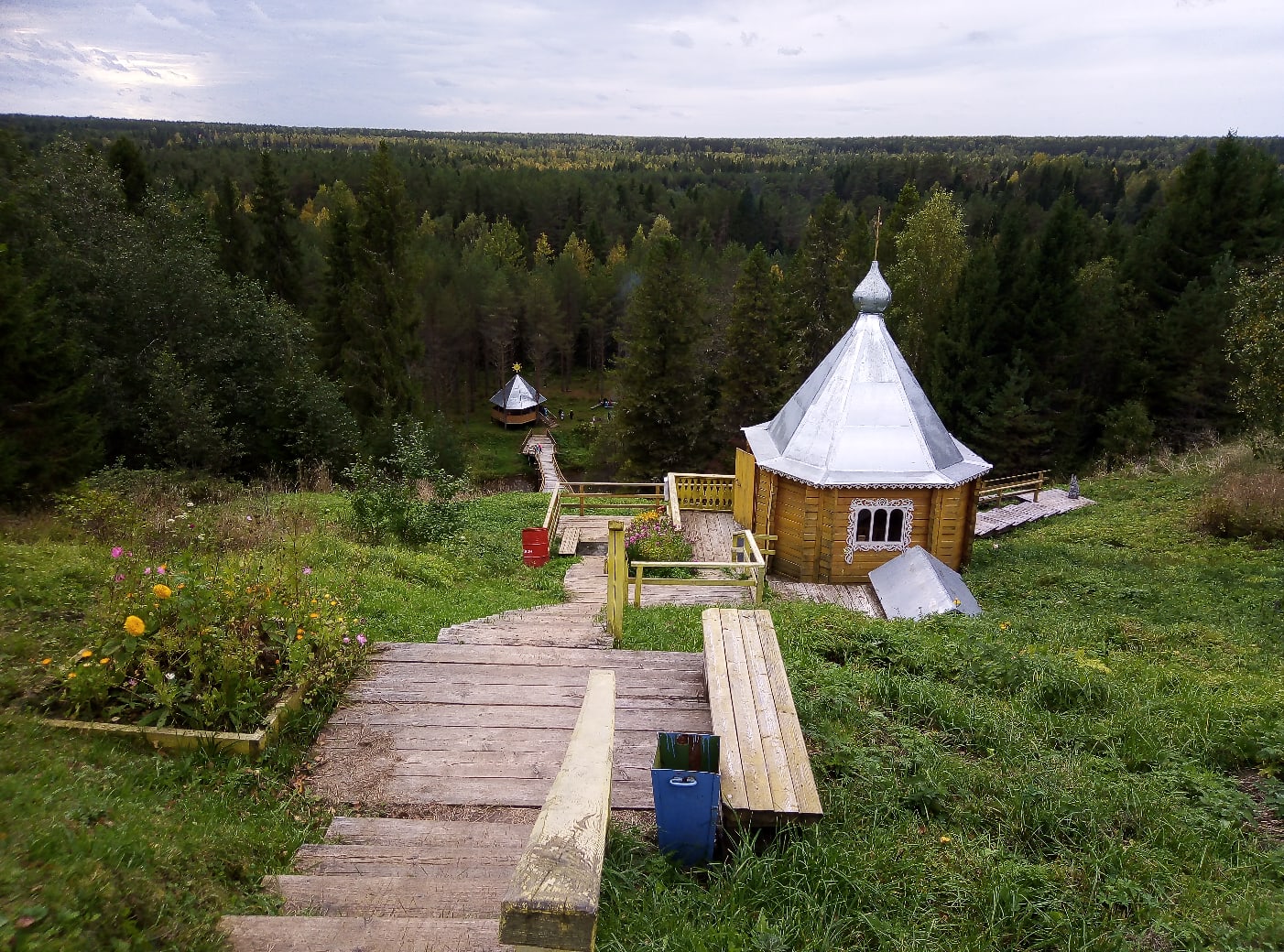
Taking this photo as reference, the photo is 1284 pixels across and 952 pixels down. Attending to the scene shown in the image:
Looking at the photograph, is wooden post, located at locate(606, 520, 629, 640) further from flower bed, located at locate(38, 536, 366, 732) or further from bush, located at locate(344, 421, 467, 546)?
bush, located at locate(344, 421, 467, 546)

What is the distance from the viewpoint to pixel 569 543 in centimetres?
1551

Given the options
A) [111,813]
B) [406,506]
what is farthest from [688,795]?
[406,506]

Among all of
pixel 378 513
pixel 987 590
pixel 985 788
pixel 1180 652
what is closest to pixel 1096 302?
pixel 987 590

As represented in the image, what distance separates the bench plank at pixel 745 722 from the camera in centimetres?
402

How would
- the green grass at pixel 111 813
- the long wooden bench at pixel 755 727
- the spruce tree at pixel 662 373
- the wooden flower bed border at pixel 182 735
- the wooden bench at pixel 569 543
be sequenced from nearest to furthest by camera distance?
the green grass at pixel 111 813
the long wooden bench at pixel 755 727
the wooden flower bed border at pixel 182 735
the wooden bench at pixel 569 543
the spruce tree at pixel 662 373

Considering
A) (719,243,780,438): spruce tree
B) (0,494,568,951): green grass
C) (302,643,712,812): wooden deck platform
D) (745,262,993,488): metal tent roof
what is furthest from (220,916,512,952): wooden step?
(719,243,780,438): spruce tree

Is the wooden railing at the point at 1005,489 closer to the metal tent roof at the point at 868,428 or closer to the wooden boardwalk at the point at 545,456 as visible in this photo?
the metal tent roof at the point at 868,428

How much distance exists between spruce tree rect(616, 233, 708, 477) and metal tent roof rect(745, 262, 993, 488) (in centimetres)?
1461

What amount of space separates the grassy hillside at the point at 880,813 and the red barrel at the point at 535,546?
5634 millimetres

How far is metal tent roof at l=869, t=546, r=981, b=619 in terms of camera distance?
12883 millimetres

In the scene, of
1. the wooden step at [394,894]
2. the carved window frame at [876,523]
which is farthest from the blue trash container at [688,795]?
the carved window frame at [876,523]

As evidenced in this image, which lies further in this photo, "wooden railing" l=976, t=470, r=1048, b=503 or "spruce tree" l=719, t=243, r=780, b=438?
"spruce tree" l=719, t=243, r=780, b=438

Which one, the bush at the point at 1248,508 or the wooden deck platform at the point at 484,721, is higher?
the wooden deck platform at the point at 484,721

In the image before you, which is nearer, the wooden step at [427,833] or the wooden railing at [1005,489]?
the wooden step at [427,833]
